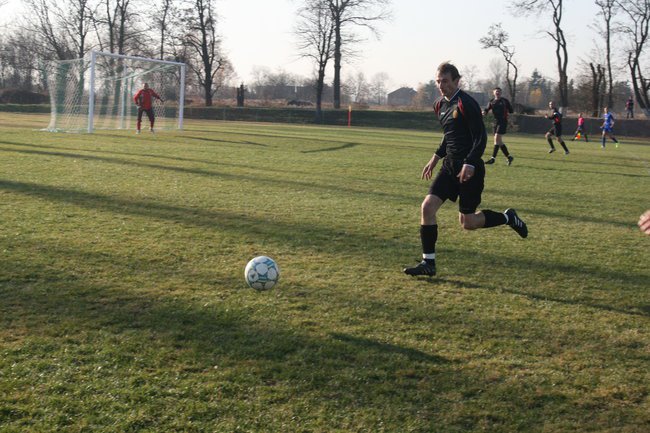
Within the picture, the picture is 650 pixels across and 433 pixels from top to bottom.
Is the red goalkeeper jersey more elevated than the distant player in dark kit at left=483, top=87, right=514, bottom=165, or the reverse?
the red goalkeeper jersey

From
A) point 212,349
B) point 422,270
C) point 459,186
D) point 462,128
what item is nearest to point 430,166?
point 459,186

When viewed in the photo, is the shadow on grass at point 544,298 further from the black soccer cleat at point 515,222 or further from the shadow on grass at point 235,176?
the shadow on grass at point 235,176

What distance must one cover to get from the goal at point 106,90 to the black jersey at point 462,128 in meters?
19.7

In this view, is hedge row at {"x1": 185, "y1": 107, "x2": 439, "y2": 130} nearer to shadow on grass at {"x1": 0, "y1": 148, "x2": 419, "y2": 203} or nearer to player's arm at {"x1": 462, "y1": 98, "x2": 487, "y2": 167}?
shadow on grass at {"x1": 0, "y1": 148, "x2": 419, "y2": 203}

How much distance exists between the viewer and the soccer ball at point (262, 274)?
4637mm

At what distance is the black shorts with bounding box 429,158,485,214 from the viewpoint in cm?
566

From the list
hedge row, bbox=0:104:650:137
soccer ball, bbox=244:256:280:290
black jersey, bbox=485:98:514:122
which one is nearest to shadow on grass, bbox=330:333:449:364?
soccer ball, bbox=244:256:280:290

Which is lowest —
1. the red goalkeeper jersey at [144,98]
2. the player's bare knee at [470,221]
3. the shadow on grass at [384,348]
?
the shadow on grass at [384,348]

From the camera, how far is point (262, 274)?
4637 mm

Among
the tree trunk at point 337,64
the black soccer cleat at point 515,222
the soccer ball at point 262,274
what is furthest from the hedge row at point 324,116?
the soccer ball at point 262,274

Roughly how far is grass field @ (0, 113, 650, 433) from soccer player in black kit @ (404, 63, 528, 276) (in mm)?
396

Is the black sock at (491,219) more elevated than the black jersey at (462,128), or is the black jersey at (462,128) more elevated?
the black jersey at (462,128)

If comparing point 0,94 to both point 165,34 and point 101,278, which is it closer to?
point 165,34

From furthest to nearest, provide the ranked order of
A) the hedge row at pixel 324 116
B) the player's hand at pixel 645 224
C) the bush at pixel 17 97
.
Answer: the bush at pixel 17 97
the hedge row at pixel 324 116
the player's hand at pixel 645 224
